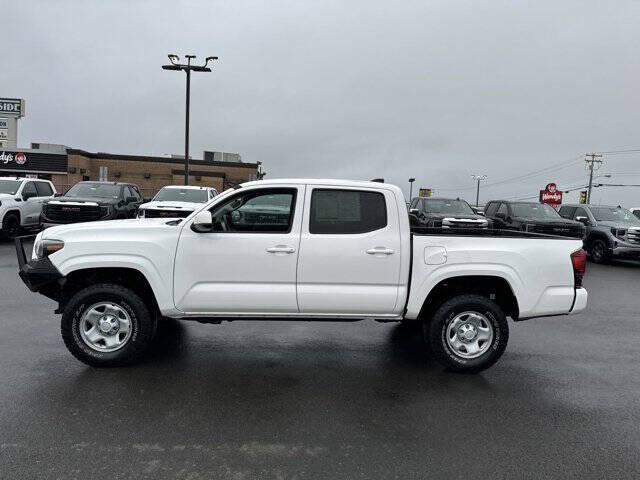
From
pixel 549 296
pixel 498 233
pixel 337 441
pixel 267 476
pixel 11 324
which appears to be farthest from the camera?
pixel 11 324

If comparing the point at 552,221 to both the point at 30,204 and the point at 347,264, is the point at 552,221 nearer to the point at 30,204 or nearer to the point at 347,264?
the point at 347,264

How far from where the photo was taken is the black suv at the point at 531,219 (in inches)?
600

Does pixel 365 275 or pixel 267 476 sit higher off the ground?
pixel 365 275

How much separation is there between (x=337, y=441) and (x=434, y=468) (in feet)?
2.33

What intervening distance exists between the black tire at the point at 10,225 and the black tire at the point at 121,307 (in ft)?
39.8

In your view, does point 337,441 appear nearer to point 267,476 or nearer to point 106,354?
point 267,476

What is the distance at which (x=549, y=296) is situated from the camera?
Result: 16.7 ft

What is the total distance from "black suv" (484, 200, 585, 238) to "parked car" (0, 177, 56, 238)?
15.0 m

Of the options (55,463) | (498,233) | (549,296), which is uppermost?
(498,233)

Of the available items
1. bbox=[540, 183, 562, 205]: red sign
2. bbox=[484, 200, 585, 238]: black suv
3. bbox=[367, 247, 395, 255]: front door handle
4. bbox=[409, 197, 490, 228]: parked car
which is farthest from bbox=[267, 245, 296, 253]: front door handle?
bbox=[540, 183, 562, 205]: red sign

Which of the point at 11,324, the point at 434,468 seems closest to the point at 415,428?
the point at 434,468

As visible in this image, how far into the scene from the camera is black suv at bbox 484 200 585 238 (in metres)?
15.2

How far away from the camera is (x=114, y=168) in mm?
44156

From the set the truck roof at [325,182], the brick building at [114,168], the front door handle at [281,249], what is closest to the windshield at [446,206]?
the truck roof at [325,182]
